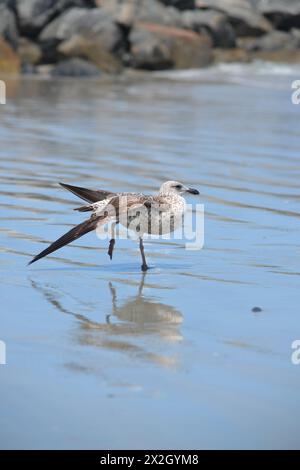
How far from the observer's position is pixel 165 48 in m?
31.0

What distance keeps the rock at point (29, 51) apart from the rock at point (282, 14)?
11.5m

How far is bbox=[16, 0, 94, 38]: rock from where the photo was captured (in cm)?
3297

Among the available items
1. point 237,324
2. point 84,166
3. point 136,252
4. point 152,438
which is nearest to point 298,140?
point 84,166

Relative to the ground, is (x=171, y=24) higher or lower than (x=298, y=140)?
higher

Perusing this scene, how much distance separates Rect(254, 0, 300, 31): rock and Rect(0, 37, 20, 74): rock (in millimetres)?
15275

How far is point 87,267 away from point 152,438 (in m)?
3.31

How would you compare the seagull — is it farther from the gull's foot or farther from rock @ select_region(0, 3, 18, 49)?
rock @ select_region(0, 3, 18, 49)

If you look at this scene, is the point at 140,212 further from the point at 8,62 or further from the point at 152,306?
the point at 8,62

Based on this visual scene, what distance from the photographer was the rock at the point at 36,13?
108 ft

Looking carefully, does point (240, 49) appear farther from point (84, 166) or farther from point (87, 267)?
point (87, 267)

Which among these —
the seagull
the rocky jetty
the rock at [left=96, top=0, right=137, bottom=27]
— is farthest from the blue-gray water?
the rock at [left=96, top=0, right=137, bottom=27]

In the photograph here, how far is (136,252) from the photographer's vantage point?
8203 mm

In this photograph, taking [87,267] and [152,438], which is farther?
[87,267]

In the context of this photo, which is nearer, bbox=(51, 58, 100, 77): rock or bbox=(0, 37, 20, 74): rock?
bbox=(0, 37, 20, 74): rock
